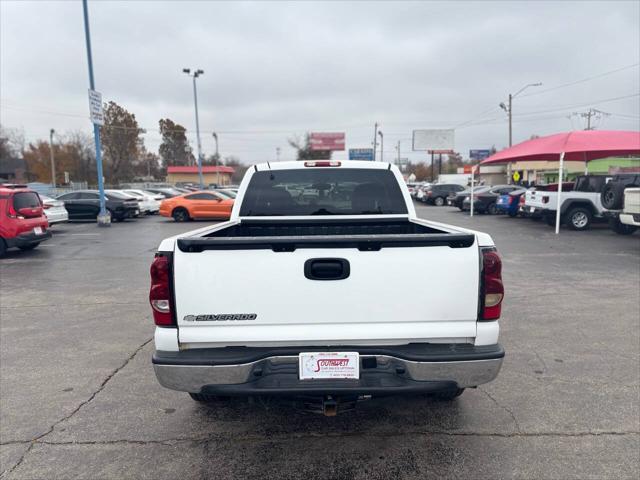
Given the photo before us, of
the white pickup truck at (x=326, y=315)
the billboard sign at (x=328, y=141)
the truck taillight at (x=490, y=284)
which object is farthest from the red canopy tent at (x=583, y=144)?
the billboard sign at (x=328, y=141)

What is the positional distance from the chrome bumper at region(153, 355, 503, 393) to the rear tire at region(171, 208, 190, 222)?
19329mm

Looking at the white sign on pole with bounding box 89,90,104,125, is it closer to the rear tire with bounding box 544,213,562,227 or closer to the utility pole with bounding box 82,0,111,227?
the utility pole with bounding box 82,0,111,227

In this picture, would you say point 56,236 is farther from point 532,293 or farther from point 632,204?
point 632,204

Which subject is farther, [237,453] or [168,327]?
[237,453]

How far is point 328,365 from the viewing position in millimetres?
2605

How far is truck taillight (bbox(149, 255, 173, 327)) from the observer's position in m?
2.64

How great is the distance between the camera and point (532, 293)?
7340mm

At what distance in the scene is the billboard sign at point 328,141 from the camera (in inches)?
3305

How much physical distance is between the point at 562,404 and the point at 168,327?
315 cm

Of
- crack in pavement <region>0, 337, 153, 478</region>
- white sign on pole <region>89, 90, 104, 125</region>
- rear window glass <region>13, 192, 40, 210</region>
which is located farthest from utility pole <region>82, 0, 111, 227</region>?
crack in pavement <region>0, 337, 153, 478</region>

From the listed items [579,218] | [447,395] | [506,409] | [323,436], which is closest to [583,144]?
[579,218]

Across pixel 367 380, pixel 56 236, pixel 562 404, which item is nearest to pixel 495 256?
pixel 367 380

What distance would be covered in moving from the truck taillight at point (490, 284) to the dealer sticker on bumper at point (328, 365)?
Answer: 0.83 metres

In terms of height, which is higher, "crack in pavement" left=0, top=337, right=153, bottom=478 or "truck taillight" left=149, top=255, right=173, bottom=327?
"truck taillight" left=149, top=255, right=173, bottom=327
